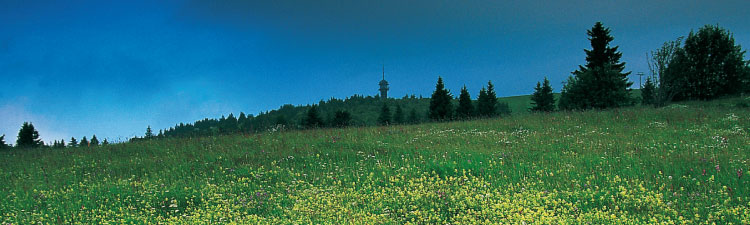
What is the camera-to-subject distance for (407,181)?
838cm

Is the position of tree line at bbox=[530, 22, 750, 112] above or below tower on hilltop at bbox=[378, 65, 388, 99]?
below

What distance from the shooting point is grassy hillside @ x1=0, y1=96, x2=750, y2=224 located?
642 cm

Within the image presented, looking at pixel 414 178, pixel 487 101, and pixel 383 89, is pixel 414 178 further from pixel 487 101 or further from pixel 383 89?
pixel 383 89

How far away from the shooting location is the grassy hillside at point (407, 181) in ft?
21.1

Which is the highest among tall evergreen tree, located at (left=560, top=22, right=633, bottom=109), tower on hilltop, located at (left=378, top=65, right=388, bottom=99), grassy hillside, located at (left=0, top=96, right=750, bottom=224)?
tower on hilltop, located at (left=378, top=65, right=388, bottom=99)

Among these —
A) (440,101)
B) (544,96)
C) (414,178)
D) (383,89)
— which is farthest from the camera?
(383,89)

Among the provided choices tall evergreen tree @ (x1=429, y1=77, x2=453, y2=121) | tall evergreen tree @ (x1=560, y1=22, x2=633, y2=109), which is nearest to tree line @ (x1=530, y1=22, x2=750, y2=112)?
tall evergreen tree @ (x1=560, y1=22, x2=633, y2=109)

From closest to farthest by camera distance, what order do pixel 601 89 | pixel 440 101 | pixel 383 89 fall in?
pixel 601 89
pixel 440 101
pixel 383 89

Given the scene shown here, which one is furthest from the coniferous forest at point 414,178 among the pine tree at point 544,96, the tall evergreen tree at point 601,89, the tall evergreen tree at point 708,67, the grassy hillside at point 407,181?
the pine tree at point 544,96

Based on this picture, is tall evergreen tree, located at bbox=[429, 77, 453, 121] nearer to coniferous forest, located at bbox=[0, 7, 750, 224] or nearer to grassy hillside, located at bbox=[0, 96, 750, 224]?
coniferous forest, located at bbox=[0, 7, 750, 224]

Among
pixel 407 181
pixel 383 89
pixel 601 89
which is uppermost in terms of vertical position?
pixel 383 89

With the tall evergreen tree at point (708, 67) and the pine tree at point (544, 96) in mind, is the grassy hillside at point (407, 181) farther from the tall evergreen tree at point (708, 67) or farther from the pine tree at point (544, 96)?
the pine tree at point (544, 96)

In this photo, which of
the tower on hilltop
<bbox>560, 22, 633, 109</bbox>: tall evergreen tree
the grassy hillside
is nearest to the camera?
the grassy hillside

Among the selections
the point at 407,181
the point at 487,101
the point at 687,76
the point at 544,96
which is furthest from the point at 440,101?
the point at 407,181
